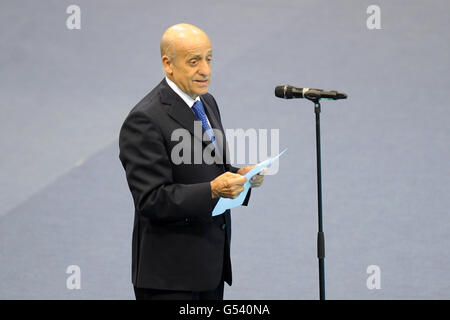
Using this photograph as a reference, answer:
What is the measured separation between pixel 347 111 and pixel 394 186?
0.97 metres

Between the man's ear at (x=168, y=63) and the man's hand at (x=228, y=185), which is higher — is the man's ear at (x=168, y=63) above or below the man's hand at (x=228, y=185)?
above

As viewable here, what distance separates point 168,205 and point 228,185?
22 centimetres

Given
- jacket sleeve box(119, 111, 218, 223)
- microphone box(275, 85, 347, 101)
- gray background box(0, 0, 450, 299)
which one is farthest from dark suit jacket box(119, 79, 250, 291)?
gray background box(0, 0, 450, 299)

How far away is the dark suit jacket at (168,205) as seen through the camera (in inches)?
104

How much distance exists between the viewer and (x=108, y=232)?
5.00m

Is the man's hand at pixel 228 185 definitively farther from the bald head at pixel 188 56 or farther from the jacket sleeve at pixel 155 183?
the bald head at pixel 188 56

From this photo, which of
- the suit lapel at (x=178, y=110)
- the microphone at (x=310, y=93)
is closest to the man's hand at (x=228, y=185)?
the suit lapel at (x=178, y=110)

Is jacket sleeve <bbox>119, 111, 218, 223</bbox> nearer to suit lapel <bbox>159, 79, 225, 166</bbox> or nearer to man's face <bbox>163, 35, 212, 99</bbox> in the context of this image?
suit lapel <bbox>159, 79, 225, 166</bbox>

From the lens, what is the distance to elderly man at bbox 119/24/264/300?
8.69 ft

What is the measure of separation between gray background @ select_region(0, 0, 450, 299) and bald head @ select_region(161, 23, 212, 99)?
1.95m

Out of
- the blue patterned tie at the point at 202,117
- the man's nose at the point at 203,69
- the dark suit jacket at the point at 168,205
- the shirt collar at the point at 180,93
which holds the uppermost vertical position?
the man's nose at the point at 203,69

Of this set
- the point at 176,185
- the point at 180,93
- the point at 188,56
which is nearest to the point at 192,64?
the point at 188,56

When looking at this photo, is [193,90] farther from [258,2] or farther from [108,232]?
[258,2]
